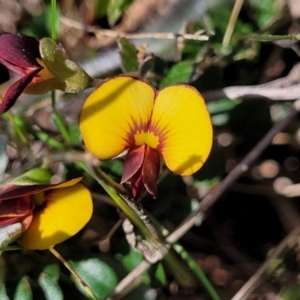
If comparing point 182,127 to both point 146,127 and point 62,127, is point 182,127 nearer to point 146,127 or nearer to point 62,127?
point 146,127

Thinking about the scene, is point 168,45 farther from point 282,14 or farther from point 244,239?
point 244,239

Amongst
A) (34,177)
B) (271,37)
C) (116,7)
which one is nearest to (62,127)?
(34,177)

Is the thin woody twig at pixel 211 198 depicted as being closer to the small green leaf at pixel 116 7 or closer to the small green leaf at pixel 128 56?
the small green leaf at pixel 128 56

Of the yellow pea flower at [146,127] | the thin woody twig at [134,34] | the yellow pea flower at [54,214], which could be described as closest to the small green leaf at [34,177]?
the yellow pea flower at [54,214]

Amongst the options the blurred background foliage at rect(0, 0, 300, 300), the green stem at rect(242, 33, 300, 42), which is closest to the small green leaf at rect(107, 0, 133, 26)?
the blurred background foliage at rect(0, 0, 300, 300)

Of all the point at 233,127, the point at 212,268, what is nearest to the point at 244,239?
the point at 212,268
